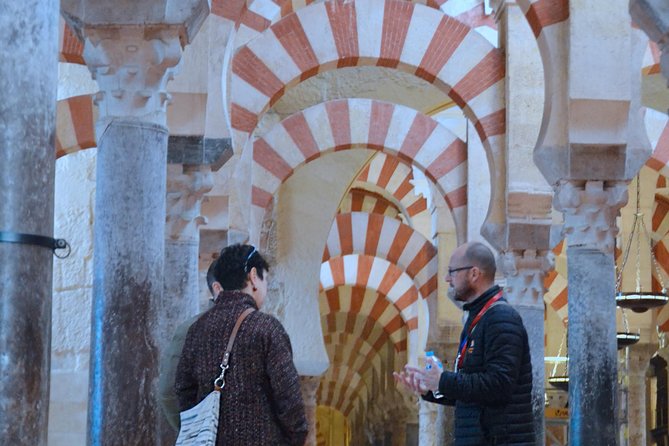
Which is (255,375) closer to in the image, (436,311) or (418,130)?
(418,130)

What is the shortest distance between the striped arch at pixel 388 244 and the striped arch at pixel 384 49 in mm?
4172

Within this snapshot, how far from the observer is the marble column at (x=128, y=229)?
5.04 meters

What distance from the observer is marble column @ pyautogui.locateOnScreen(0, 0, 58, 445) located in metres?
2.99

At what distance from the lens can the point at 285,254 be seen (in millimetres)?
12453

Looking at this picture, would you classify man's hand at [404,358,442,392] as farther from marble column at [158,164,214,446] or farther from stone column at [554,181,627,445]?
stone column at [554,181,627,445]

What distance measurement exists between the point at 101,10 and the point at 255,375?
2.45 meters

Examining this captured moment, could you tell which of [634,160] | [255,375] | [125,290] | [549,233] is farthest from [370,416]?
[255,375]

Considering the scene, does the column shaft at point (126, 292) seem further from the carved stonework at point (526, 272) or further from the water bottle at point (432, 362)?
the carved stonework at point (526, 272)

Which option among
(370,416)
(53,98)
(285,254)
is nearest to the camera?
(53,98)

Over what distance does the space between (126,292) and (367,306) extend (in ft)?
43.2

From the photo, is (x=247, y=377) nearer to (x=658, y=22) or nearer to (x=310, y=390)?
(x=658, y=22)

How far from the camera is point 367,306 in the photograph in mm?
18188

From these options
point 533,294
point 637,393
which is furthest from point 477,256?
point 637,393

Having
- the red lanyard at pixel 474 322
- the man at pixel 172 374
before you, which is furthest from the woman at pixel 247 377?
the red lanyard at pixel 474 322
